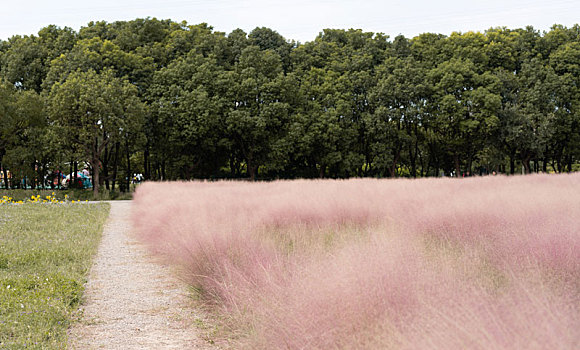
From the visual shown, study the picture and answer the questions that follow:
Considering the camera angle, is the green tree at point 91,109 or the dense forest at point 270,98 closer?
the green tree at point 91,109

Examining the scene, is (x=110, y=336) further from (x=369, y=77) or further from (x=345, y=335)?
(x=369, y=77)

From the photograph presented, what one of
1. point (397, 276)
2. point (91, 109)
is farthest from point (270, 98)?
point (397, 276)

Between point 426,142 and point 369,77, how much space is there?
318 inches

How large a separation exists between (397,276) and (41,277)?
5.00 metres

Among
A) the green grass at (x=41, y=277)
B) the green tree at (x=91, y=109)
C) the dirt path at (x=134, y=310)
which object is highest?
the green tree at (x=91, y=109)

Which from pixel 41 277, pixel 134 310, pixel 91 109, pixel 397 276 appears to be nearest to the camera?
pixel 397 276

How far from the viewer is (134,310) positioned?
5203 millimetres

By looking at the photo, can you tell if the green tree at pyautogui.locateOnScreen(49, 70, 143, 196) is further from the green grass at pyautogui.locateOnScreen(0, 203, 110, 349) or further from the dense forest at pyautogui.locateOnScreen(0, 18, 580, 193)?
the green grass at pyautogui.locateOnScreen(0, 203, 110, 349)

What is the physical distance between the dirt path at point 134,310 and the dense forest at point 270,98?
25.4 metres

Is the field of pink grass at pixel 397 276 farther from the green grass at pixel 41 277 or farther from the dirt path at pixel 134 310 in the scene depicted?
the green grass at pixel 41 277

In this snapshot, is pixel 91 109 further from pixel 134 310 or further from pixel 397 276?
pixel 397 276

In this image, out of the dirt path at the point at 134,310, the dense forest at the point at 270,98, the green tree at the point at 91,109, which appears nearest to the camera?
the dirt path at the point at 134,310

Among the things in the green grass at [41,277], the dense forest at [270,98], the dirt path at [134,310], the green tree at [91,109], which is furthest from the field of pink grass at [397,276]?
the dense forest at [270,98]

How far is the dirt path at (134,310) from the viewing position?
168 inches
